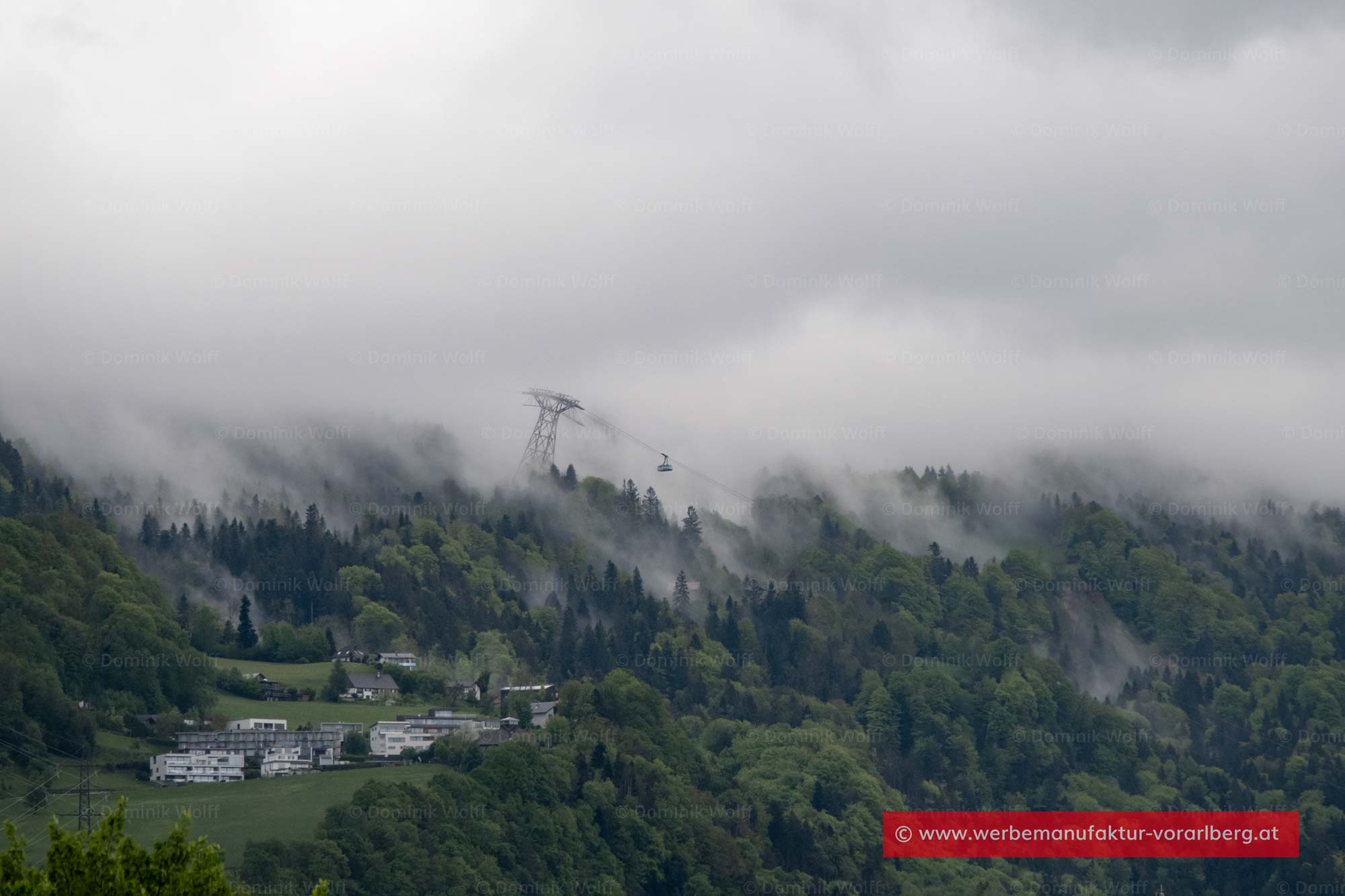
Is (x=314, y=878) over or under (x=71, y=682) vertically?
under

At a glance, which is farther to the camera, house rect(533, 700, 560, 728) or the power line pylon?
house rect(533, 700, 560, 728)

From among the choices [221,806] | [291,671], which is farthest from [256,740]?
[291,671]

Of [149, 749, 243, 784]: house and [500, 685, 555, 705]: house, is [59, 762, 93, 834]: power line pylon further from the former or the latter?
[500, 685, 555, 705]: house

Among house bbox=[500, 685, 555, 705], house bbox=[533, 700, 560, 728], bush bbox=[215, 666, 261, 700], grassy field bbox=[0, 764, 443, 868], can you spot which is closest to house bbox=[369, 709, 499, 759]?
house bbox=[533, 700, 560, 728]

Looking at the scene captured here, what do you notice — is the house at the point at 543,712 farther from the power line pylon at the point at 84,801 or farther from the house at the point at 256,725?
the power line pylon at the point at 84,801

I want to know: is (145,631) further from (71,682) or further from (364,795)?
(364,795)

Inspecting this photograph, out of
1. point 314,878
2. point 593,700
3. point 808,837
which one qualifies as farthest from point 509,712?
point 314,878
